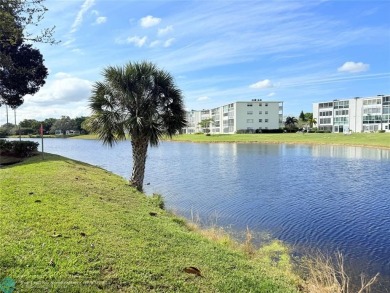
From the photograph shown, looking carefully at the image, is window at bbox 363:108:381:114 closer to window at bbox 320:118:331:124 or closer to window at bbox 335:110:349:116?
window at bbox 335:110:349:116

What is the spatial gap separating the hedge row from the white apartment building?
101m

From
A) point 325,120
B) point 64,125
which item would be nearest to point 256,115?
point 325,120

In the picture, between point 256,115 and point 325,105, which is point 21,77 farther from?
point 325,105

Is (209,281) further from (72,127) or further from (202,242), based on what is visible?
(72,127)

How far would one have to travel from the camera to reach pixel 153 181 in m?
24.0

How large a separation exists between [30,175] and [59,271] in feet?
28.7

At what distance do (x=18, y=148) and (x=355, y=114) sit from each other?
109432mm

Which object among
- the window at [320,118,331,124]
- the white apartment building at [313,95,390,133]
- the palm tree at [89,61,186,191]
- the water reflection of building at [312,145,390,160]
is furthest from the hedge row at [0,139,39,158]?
the window at [320,118,331,124]

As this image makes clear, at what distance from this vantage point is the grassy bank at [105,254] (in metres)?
4.83

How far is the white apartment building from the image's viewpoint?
101 meters

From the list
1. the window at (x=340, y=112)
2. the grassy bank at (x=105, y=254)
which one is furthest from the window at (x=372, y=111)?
the grassy bank at (x=105, y=254)

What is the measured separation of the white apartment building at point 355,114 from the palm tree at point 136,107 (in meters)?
99.4

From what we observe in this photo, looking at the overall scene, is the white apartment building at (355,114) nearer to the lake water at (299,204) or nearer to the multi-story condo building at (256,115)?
the multi-story condo building at (256,115)

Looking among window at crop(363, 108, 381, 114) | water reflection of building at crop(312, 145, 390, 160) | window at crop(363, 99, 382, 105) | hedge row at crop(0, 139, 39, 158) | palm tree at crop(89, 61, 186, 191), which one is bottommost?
water reflection of building at crop(312, 145, 390, 160)
